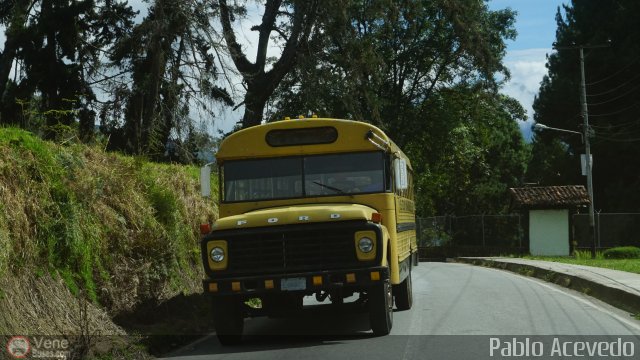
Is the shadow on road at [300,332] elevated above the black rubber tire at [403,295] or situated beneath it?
situated beneath

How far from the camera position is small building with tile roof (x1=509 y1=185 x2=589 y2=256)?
36281mm

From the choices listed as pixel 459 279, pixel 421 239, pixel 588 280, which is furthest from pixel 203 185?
pixel 421 239

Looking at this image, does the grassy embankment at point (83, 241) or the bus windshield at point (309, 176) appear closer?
the grassy embankment at point (83, 241)

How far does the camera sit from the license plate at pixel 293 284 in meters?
9.50

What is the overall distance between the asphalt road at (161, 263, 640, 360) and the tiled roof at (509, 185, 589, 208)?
2229 centimetres

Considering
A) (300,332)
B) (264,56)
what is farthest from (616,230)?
(300,332)

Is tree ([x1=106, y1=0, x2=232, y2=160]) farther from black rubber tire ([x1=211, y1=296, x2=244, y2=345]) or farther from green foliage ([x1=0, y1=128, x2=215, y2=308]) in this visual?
black rubber tire ([x1=211, y1=296, x2=244, y2=345])

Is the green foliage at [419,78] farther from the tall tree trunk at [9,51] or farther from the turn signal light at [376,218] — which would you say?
the turn signal light at [376,218]

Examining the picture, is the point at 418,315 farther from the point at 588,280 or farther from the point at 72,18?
the point at 72,18

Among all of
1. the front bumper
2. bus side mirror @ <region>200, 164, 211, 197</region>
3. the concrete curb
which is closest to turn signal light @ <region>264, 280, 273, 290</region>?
the front bumper

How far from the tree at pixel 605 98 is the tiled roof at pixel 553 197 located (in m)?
5.93

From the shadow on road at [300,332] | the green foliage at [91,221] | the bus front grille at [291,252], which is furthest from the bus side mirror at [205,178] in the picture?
the shadow on road at [300,332]

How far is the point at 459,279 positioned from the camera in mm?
20766

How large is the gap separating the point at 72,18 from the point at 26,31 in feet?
5.45
